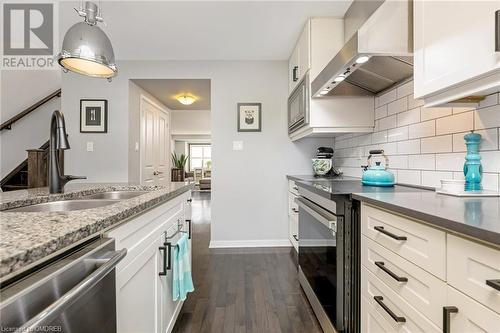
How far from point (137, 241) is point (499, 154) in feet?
5.27

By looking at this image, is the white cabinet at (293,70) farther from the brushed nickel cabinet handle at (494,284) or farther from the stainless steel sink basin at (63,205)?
the brushed nickel cabinet handle at (494,284)

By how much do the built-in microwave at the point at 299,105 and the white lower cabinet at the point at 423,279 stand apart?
1472 mm

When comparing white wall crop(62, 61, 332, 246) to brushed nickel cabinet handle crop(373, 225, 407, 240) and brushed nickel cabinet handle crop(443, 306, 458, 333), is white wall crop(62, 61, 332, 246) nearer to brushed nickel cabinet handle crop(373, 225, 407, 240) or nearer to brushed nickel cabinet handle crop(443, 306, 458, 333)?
brushed nickel cabinet handle crop(373, 225, 407, 240)

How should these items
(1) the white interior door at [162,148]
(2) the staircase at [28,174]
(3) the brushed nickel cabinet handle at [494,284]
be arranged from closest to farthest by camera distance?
1. (3) the brushed nickel cabinet handle at [494,284]
2. (2) the staircase at [28,174]
3. (1) the white interior door at [162,148]

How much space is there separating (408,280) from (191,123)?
7.91 meters

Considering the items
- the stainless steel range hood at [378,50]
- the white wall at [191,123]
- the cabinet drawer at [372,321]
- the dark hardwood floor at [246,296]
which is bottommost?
the dark hardwood floor at [246,296]

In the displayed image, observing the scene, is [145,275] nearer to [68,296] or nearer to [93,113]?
[68,296]

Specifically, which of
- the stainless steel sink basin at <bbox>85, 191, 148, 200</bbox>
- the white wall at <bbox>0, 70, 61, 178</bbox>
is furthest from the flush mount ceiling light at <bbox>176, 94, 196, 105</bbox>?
the stainless steel sink basin at <bbox>85, 191, 148, 200</bbox>

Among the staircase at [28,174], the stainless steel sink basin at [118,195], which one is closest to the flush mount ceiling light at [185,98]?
the staircase at [28,174]

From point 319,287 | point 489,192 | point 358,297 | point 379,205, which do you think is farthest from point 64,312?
point 489,192

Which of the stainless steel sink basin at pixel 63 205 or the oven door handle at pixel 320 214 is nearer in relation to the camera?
the stainless steel sink basin at pixel 63 205

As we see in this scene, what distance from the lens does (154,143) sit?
14.6ft

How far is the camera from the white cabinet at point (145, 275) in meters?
0.85

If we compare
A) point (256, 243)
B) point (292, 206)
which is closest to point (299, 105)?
point (292, 206)
